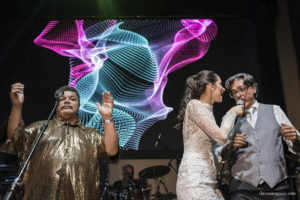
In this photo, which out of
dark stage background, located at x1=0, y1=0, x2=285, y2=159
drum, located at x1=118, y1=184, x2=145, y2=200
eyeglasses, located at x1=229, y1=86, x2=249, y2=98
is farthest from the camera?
drum, located at x1=118, y1=184, x2=145, y2=200

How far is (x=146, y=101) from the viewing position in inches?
172

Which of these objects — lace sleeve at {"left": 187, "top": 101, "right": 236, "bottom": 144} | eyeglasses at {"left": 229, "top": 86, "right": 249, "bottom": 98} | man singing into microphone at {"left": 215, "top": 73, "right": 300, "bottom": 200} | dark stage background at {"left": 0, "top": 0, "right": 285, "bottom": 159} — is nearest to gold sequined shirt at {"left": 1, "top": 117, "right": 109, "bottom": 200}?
lace sleeve at {"left": 187, "top": 101, "right": 236, "bottom": 144}

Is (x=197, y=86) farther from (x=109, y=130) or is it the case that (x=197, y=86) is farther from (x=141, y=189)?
(x=141, y=189)

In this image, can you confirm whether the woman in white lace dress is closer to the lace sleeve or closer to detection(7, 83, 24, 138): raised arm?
the lace sleeve

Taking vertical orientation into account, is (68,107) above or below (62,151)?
above

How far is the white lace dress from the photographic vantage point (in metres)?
2.17

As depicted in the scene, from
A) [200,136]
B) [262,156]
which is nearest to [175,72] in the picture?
[200,136]

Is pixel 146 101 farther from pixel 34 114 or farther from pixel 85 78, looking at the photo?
pixel 34 114

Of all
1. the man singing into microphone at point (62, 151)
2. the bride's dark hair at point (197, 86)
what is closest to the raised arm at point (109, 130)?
the man singing into microphone at point (62, 151)

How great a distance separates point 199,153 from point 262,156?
1.75ft

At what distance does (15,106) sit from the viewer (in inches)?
98.0

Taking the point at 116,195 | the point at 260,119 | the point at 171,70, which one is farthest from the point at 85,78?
the point at 260,119

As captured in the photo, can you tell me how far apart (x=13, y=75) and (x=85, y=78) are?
117 centimetres

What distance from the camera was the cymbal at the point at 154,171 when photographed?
14.2 ft
